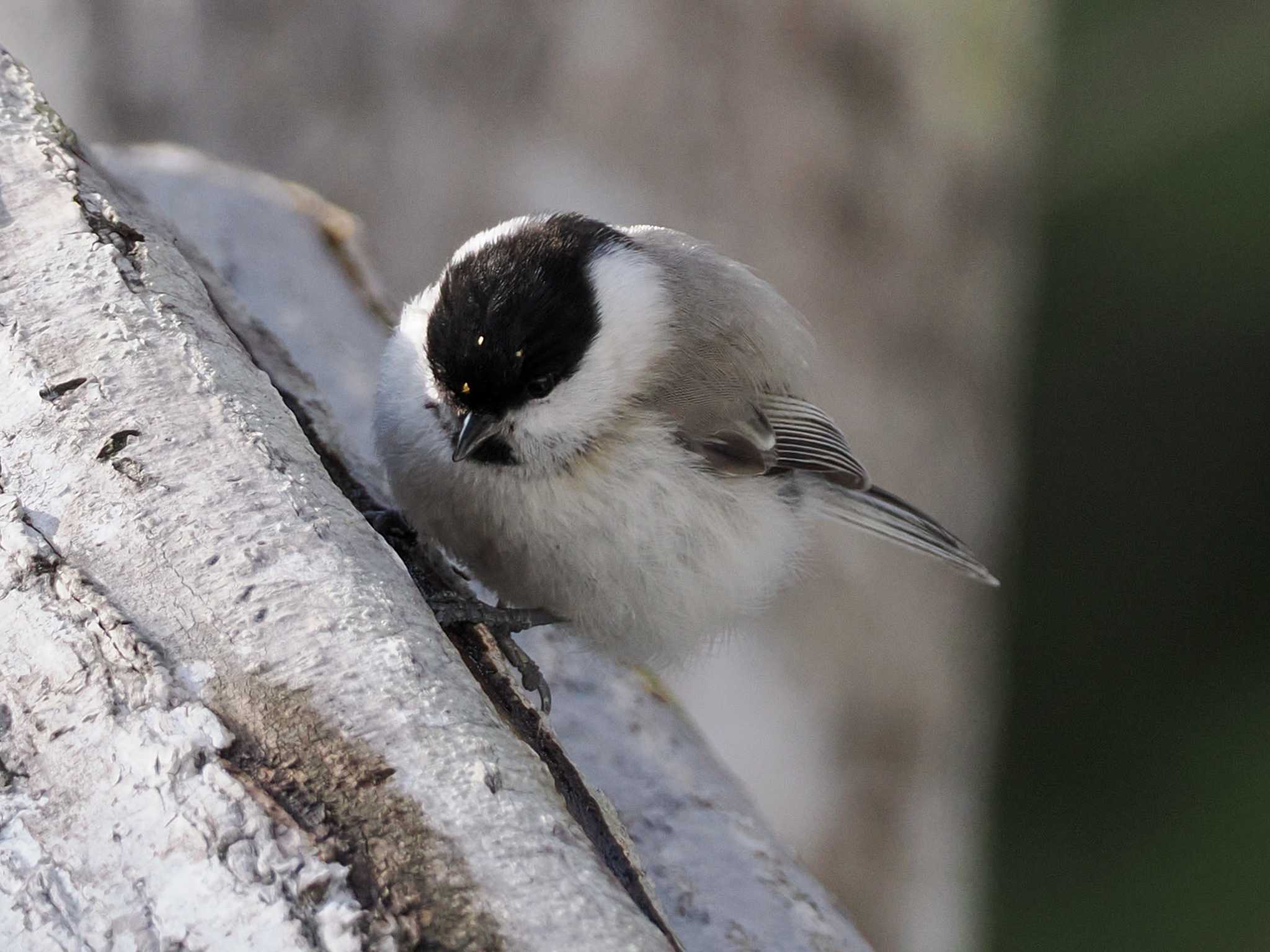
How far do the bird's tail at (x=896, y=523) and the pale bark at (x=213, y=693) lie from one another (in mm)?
761

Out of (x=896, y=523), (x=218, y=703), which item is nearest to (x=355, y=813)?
(x=218, y=703)

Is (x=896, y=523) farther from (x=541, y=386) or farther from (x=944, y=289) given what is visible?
(x=944, y=289)

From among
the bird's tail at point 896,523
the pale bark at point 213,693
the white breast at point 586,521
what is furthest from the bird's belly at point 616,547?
the bird's tail at point 896,523

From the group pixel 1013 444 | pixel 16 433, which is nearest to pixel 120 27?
pixel 16 433

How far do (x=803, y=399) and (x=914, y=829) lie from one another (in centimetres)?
146

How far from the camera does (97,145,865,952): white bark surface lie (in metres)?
1.16

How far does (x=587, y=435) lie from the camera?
1.33 meters

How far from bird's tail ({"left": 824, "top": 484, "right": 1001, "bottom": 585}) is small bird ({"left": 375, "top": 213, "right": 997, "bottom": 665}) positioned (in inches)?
10.5

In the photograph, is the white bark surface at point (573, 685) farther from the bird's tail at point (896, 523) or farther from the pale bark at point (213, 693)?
the bird's tail at point (896, 523)

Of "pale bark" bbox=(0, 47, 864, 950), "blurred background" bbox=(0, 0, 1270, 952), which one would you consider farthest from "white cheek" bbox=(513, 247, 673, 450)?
"blurred background" bbox=(0, 0, 1270, 952)

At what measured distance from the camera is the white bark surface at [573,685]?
3.82ft

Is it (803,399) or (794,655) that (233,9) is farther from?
(794,655)

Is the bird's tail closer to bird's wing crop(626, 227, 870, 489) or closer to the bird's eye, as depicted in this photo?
bird's wing crop(626, 227, 870, 489)

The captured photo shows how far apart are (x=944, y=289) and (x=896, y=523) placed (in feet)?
3.29
